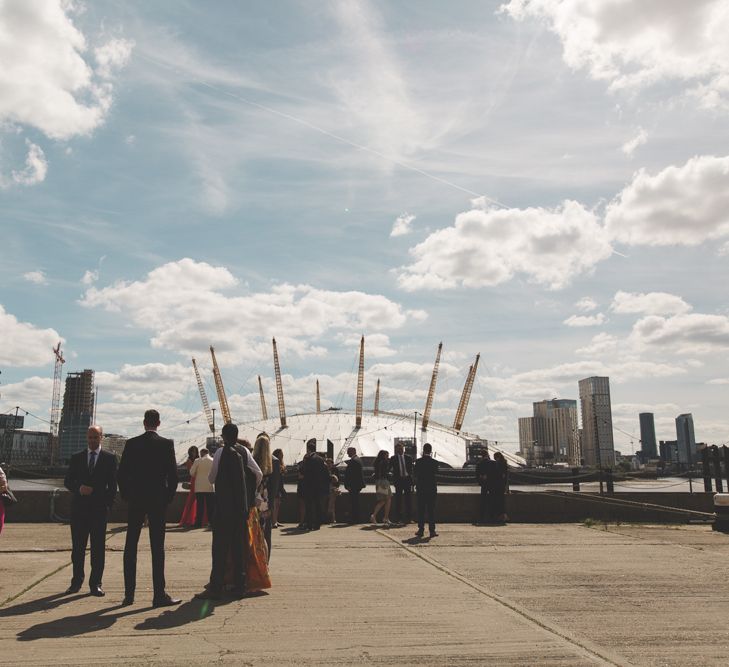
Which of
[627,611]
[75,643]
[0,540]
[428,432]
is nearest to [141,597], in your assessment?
[75,643]

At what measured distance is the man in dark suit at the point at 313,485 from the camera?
14.3 metres

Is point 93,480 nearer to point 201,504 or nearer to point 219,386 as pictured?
point 201,504

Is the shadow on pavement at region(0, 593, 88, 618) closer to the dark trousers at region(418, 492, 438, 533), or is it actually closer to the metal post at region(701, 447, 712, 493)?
the dark trousers at region(418, 492, 438, 533)

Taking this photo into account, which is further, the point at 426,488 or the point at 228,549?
the point at 426,488

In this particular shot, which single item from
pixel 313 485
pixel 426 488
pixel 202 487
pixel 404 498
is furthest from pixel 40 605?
pixel 404 498

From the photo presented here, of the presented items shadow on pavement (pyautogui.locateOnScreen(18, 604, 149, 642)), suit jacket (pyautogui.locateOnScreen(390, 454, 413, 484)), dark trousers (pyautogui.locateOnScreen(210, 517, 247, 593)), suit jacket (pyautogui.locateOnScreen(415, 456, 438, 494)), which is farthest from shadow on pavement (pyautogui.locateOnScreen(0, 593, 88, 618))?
suit jacket (pyautogui.locateOnScreen(390, 454, 413, 484))

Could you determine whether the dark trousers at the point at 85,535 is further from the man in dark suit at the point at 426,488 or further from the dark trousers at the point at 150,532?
the man in dark suit at the point at 426,488

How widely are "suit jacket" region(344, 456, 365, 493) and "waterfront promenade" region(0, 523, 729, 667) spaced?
158 inches

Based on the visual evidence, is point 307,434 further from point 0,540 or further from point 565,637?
point 565,637

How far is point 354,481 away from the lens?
1564 cm

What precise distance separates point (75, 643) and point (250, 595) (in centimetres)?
232

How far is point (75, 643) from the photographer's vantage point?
534 cm

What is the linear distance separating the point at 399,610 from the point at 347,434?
102 metres

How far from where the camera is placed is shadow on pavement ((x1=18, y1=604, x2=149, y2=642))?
220 inches
